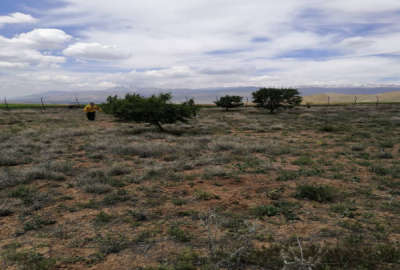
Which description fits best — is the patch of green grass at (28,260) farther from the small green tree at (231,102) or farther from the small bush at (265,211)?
the small green tree at (231,102)

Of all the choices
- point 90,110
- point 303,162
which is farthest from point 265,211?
point 90,110

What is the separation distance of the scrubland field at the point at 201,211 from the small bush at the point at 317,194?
2 cm

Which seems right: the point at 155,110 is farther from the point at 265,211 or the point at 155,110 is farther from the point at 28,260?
the point at 28,260

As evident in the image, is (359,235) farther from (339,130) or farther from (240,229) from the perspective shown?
(339,130)

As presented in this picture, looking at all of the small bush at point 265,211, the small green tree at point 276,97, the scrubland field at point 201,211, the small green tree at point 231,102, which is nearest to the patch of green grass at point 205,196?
the scrubland field at point 201,211

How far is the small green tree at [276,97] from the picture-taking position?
39172 millimetres

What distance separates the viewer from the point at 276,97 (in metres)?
39.2

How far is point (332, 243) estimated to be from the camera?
458cm

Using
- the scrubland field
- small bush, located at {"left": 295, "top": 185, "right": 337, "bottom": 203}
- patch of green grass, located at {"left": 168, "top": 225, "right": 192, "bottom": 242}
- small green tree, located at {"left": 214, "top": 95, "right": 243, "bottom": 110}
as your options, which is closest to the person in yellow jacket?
the scrubland field

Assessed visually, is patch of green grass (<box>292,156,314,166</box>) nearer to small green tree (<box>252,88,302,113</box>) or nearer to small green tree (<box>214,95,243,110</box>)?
small green tree (<box>252,88,302,113</box>)

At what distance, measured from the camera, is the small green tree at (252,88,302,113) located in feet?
129

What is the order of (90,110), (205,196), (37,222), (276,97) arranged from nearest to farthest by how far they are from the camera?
(37,222) → (205,196) → (90,110) → (276,97)

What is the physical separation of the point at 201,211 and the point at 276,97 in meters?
35.5

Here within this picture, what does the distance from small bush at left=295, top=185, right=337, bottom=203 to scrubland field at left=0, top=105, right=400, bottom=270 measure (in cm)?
2
